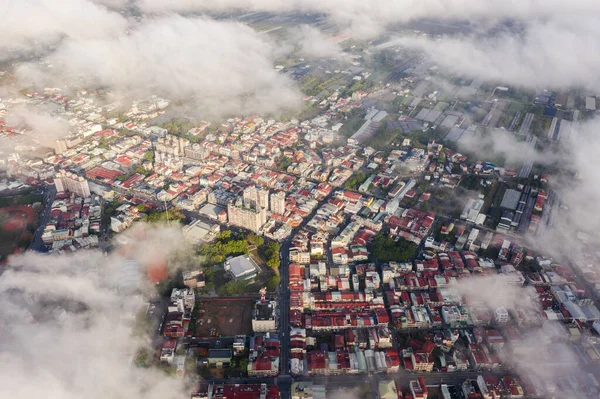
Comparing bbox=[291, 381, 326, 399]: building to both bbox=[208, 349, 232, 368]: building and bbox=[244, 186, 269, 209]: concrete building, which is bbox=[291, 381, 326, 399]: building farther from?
bbox=[244, 186, 269, 209]: concrete building

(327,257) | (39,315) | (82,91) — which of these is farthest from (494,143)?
(82,91)

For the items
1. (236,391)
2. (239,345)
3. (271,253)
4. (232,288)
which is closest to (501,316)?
(271,253)

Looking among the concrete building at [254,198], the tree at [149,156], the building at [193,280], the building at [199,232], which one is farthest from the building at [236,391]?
the tree at [149,156]

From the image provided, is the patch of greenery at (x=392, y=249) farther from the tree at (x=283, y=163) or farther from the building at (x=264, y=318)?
the tree at (x=283, y=163)

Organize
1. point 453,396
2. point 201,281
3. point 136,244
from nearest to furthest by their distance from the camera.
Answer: point 453,396, point 201,281, point 136,244

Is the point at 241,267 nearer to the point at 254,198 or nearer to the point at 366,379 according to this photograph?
the point at 254,198

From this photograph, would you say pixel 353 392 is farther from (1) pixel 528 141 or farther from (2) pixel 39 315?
(1) pixel 528 141
